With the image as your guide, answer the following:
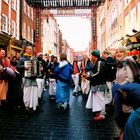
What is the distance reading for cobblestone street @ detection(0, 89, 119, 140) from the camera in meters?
6.44

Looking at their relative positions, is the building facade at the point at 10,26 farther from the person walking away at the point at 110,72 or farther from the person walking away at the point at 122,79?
the person walking away at the point at 122,79

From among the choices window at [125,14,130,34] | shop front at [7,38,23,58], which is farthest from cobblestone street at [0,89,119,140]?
window at [125,14,130,34]

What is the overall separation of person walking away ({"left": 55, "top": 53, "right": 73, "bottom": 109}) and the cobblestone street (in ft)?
2.78

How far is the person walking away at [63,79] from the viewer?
10.4 meters

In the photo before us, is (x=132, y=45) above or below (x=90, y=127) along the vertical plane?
above

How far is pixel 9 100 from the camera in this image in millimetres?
10516

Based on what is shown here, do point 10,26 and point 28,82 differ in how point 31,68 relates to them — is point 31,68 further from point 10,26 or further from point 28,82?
point 10,26

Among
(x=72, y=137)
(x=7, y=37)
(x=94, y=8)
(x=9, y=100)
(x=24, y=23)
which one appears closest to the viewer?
(x=72, y=137)

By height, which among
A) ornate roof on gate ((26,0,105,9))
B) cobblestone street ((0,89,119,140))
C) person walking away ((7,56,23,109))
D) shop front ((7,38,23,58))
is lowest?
cobblestone street ((0,89,119,140))

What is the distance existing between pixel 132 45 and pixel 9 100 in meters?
14.2

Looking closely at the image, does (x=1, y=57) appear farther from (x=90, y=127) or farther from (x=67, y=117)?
(x=90, y=127)

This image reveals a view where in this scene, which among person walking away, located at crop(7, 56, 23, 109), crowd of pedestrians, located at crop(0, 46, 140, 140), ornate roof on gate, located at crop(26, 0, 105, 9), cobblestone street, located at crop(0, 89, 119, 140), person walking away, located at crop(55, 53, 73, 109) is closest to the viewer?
crowd of pedestrians, located at crop(0, 46, 140, 140)

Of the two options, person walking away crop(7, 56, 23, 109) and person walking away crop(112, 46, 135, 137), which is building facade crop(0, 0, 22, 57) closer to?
person walking away crop(7, 56, 23, 109)

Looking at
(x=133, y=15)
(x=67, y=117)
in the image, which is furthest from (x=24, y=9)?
(x=67, y=117)
